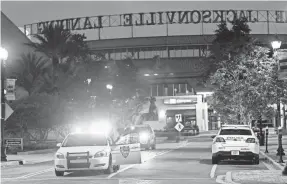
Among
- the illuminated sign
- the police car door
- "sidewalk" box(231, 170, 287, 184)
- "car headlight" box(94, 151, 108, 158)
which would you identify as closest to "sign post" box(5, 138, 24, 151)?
the police car door

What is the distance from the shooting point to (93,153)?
19.5 m

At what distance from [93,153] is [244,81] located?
24812 millimetres

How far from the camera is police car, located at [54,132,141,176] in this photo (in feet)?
63.7

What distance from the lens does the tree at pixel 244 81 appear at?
1626 inches

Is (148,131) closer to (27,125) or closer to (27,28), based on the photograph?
(27,125)

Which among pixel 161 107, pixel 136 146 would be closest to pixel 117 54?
pixel 161 107

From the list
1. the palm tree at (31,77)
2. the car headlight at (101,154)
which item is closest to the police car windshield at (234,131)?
the car headlight at (101,154)

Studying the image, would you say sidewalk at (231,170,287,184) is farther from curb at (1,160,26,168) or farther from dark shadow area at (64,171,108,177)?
curb at (1,160,26,168)

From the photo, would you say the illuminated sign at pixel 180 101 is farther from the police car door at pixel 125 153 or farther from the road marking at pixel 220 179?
the road marking at pixel 220 179

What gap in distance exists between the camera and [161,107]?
107m

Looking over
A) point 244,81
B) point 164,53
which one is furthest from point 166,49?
point 244,81

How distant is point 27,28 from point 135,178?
10293 centimetres

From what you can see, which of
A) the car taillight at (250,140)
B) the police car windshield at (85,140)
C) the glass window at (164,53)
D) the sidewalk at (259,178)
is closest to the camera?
the sidewalk at (259,178)

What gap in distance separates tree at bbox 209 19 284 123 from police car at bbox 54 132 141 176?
20.7 m
